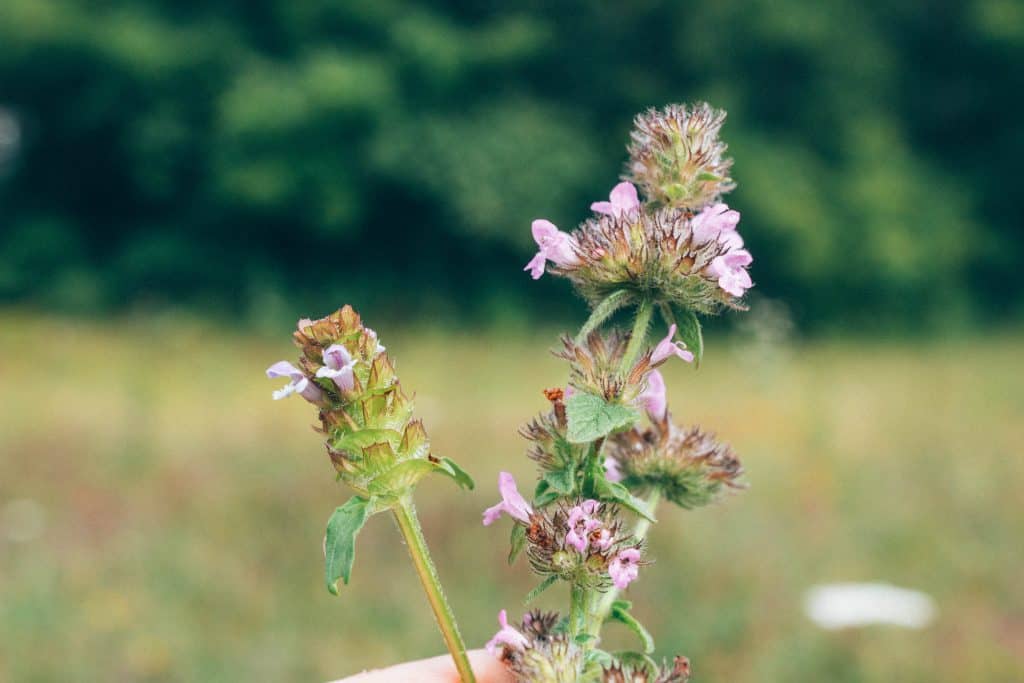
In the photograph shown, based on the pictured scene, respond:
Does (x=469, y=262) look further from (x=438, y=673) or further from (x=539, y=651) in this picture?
(x=539, y=651)

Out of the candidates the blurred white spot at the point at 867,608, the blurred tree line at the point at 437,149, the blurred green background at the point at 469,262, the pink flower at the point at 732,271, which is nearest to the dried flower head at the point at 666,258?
the pink flower at the point at 732,271

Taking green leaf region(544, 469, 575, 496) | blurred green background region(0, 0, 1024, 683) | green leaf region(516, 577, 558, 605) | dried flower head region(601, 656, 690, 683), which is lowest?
dried flower head region(601, 656, 690, 683)

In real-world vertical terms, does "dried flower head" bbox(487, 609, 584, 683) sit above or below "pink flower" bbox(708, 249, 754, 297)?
below

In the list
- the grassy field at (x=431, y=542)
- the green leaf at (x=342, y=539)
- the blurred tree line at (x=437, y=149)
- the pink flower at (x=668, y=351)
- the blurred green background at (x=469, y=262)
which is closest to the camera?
the green leaf at (x=342, y=539)

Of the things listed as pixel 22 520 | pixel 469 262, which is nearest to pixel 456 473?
pixel 22 520

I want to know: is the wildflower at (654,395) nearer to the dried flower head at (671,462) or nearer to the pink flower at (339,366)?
the dried flower head at (671,462)

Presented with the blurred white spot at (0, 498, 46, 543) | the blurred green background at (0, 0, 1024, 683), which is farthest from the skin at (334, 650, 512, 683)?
the blurred white spot at (0, 498, 46, 543)

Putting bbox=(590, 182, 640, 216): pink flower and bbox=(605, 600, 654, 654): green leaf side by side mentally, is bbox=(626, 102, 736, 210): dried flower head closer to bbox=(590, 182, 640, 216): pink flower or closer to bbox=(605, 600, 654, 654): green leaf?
bbox=(590, 182, 640, 216): pink flower
